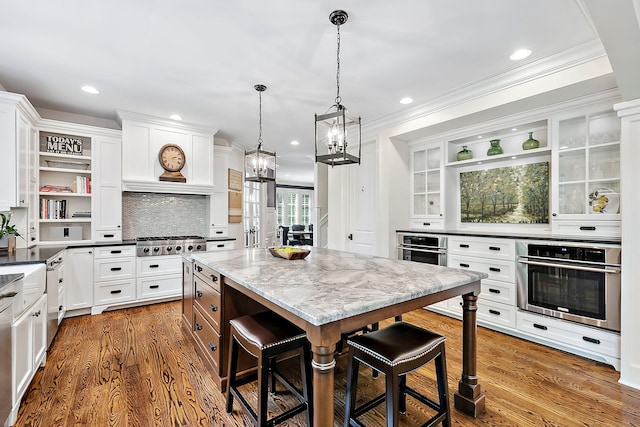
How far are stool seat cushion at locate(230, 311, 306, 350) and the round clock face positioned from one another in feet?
10.6

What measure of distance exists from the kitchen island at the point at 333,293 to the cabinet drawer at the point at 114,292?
2.14 metres

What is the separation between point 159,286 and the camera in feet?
13.6

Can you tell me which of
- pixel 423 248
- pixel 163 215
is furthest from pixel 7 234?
pixel 423 248

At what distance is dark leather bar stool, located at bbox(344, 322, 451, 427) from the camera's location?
4.51ft

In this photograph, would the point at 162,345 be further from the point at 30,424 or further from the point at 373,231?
the point at 373,231

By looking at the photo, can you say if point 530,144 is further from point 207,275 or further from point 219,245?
point 219,245

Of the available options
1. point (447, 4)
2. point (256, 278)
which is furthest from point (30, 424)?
point (447, 4)

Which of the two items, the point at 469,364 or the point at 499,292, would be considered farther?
the point at 499,292

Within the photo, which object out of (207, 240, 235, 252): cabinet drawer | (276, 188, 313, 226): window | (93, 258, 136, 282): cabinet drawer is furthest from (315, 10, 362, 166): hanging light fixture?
(276, 188, 313, 226): window

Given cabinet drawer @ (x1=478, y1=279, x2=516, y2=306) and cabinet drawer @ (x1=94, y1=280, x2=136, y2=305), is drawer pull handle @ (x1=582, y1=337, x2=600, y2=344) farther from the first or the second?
cabinet drawer @ (x1=94, y1=280, x2=136, y2=305)

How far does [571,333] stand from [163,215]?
5175 millimetres

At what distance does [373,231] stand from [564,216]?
2168mm

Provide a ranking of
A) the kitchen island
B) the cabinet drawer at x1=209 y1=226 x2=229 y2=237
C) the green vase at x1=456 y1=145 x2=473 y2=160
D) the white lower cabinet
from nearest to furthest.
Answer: the kitchen island, the white lower cabinet, the green vase at x1=456 y1=145 x2=473 y2=160, the cabinet drawer at x1=209 y1=226 x2=229 y2=237

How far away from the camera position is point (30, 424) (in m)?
1.79
